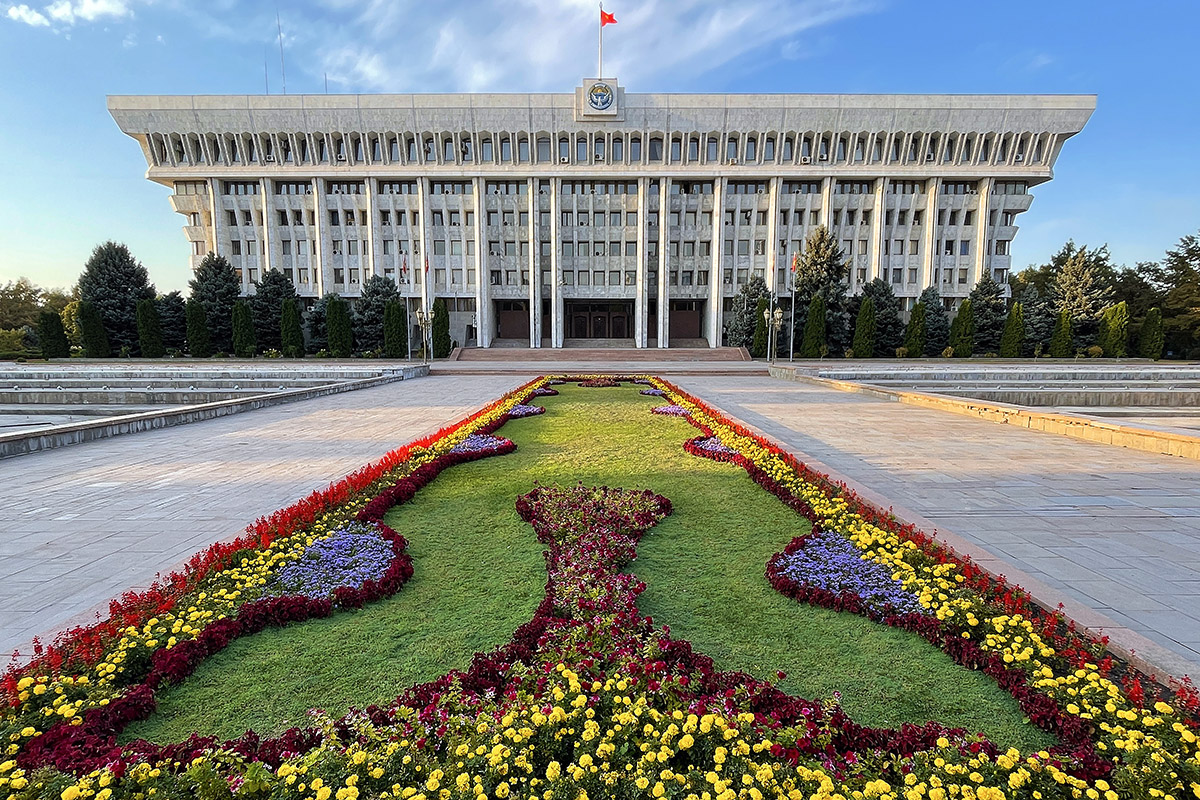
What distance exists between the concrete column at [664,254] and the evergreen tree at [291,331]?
1046 inches

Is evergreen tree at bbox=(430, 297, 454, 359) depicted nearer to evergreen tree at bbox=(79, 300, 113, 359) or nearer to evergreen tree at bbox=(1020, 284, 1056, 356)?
evergreen tree at bbox=(79, 300, 113, 359)

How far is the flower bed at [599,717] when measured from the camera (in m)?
1.99

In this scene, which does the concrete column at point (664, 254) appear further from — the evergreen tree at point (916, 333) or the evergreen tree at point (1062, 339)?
the evergreen tree at point (1062, 339)

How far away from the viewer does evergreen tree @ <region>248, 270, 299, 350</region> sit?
39094mm

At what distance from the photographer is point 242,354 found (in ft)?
126

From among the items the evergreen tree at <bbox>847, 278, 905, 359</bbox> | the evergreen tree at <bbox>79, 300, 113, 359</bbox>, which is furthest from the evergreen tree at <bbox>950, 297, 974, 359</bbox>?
the evergreen tree at <bbox>79, 300, 113, 359</bbox>

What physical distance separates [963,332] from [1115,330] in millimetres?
9900

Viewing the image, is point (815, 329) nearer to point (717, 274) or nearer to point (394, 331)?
point (717, 274)

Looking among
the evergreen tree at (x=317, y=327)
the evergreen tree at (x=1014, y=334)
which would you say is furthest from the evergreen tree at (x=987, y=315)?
the evergreen tree at (x=317, y=327)

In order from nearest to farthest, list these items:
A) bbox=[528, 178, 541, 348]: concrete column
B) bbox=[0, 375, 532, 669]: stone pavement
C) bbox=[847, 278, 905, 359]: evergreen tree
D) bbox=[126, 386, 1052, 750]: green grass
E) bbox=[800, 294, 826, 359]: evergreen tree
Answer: bbox=[126, 386, 1052, 750]: green grass → bbox=[0, 375, 532, 669]: stone pavement → bbox=[800, 294, 826, 359]: evergreen tree → bbox=[847, 278, 905, 359]: evergreen tree → bbox=[528, 178, 541, 348]: concrete column

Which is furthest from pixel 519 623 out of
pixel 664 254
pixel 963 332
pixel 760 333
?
pixel 963 332

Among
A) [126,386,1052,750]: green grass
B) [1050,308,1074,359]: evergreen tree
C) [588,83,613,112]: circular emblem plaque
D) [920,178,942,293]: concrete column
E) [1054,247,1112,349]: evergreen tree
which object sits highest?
[588,83,613,112]: circular emblem plaque

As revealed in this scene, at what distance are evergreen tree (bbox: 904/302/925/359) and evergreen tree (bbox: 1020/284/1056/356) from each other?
7.26 metres

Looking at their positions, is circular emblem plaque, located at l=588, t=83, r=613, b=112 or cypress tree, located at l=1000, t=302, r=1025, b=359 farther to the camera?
circular emblem plaque, located at l=588, t=83, r=613, b=112
